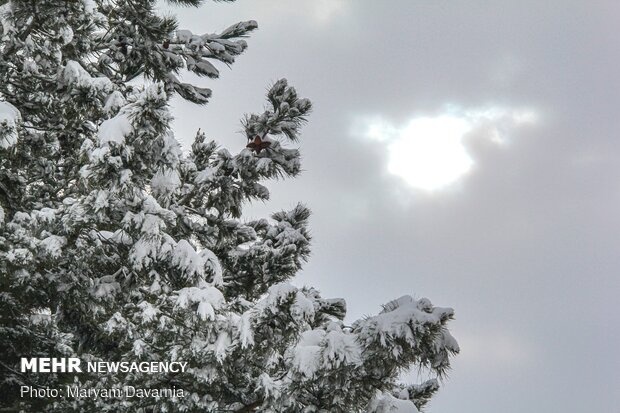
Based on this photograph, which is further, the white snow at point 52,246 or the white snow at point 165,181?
the white snow at point 165,181

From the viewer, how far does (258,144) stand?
294 inches

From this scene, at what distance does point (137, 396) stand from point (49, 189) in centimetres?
341

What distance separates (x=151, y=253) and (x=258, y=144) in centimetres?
282

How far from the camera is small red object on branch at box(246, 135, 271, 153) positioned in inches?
294

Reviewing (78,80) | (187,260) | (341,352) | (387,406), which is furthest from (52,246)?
(387,406)

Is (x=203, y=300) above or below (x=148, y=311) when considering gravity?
below

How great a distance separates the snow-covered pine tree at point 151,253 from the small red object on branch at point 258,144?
59 millimetres

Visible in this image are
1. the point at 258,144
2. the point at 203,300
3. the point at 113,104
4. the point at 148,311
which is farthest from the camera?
the point at 258,144

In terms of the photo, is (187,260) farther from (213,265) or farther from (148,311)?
(148,311)

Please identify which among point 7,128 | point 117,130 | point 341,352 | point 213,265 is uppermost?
point 7,128

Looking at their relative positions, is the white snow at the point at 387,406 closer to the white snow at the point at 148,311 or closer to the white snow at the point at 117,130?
the white snow at the point at 148,311

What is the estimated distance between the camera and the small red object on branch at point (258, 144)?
7.46 meters

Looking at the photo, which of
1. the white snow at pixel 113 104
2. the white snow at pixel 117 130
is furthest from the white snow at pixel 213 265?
the white snow at pixel 113 104

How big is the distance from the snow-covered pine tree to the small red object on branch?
0.06m
